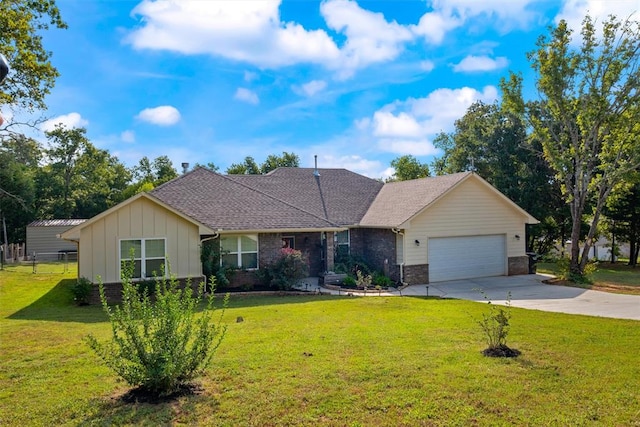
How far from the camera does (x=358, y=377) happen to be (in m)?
6.26

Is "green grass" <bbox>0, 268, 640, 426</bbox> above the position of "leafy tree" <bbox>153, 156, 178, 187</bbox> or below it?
below

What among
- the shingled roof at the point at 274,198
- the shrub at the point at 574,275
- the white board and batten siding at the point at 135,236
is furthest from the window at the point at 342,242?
the shrub at the point at 574,275

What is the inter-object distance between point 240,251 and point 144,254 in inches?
152

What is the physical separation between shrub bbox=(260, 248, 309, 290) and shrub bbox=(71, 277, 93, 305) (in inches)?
245

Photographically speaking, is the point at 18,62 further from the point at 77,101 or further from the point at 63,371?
the point at 63,371

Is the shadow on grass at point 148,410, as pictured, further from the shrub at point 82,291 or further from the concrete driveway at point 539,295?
the concrete driveway at point 539,295

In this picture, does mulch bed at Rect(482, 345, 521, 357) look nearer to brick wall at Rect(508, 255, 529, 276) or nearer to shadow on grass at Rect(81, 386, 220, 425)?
shadow on grass at Rect(81, 386, 220, 425)

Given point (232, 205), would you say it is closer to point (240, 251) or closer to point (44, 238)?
point (240, 251)

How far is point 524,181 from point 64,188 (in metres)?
40.4

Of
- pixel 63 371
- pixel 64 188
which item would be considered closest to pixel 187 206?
pixel 63 371

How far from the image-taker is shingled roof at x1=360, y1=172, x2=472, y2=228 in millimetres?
19438

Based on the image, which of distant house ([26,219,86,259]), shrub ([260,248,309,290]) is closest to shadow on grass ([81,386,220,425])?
shrub ([260,248,309,290])

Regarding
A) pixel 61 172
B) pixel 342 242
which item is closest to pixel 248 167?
pixel 61 172

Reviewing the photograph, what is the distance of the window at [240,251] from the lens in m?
17.6
